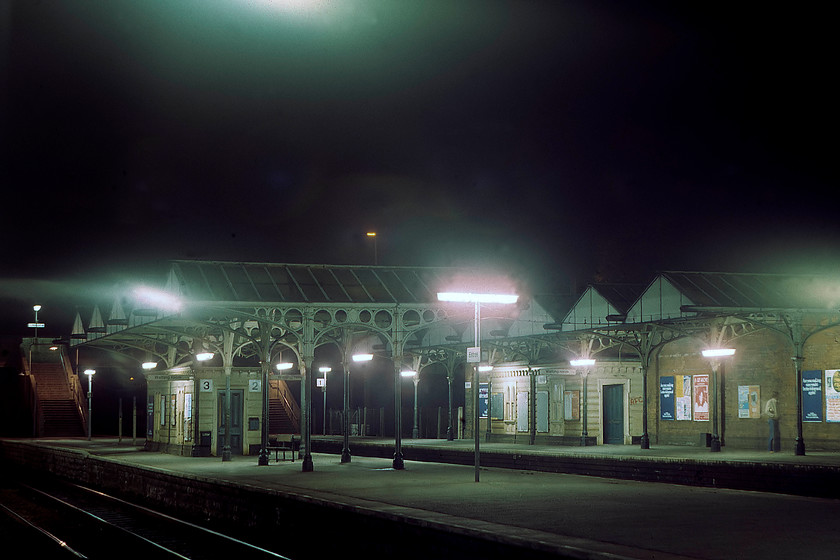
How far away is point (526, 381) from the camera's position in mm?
34938

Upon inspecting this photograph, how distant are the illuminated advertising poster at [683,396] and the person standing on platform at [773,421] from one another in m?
3.19

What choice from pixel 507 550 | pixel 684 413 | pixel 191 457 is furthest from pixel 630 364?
pixel 507 550

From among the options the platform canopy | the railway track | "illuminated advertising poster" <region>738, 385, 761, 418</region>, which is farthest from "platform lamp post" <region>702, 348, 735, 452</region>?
the railway track

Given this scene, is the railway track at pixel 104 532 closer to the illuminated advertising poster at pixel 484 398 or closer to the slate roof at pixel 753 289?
the slate roof at pixel 753 289

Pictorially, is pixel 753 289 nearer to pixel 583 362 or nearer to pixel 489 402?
pixel 583 362

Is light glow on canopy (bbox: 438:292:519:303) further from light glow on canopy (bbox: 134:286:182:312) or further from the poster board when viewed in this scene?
the poster board

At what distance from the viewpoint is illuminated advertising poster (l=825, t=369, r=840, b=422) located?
78.7 feet

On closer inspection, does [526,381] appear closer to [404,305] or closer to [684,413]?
[684,413]

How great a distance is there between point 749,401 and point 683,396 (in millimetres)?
2817

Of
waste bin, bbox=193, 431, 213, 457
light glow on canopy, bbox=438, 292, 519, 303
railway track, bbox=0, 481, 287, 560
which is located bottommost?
railway track, bbox=0, 481, 287, 560

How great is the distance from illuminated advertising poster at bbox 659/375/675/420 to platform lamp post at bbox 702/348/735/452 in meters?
1.93

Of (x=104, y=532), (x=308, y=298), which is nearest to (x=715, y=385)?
(x=308, y=298)

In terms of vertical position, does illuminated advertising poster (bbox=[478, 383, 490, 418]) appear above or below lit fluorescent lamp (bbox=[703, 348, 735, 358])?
below

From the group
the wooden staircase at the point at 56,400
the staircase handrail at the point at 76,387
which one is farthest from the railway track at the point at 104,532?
the staircase handrail at the point at 76,387
